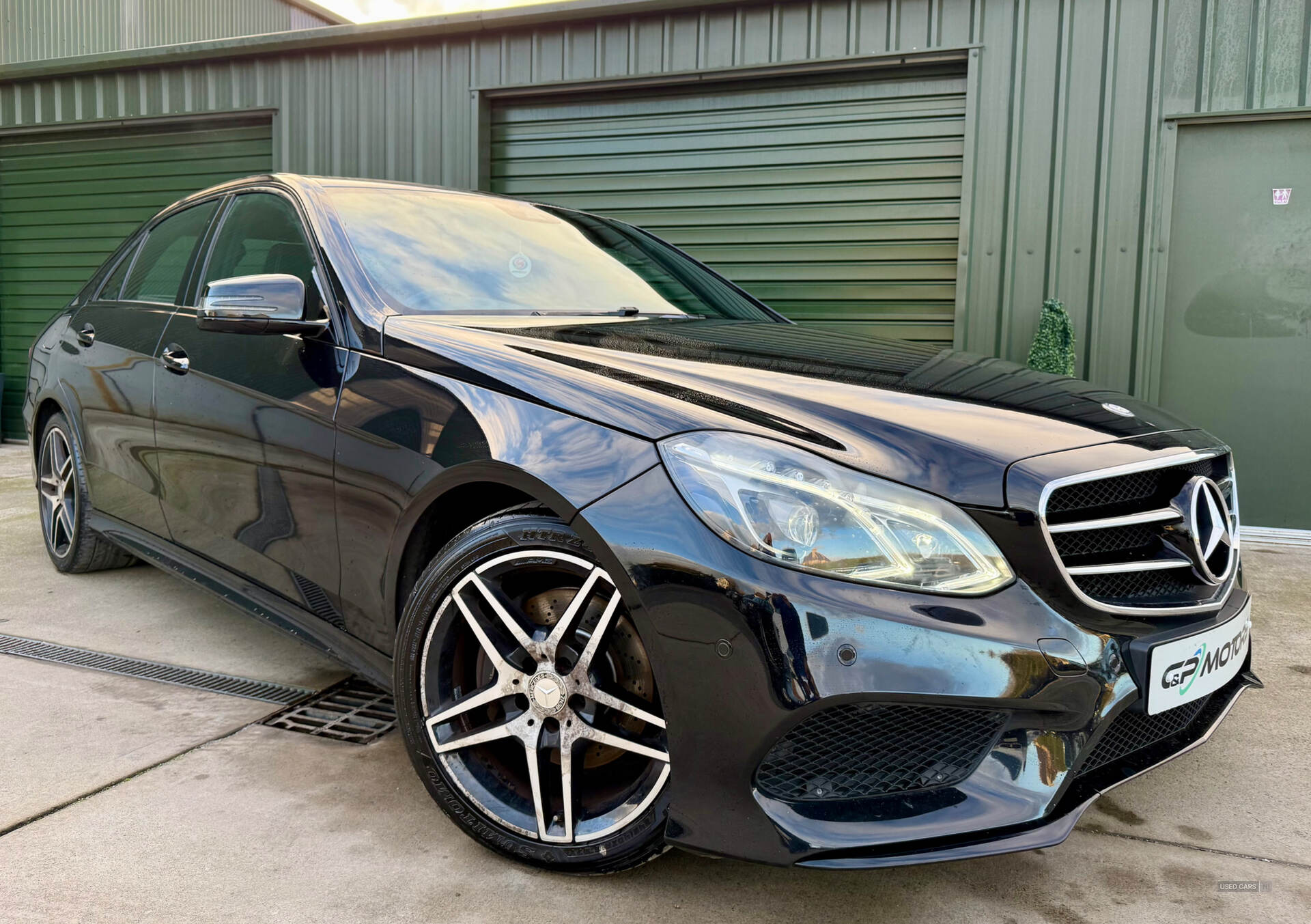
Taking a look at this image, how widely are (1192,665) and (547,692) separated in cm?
114

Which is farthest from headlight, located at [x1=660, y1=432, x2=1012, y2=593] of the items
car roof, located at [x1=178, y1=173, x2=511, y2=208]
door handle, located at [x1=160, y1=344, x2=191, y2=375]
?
door handle, located at [x1=160, y1=344, x2=191, y2=375]

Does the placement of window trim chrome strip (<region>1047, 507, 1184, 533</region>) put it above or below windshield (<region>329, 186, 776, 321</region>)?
below

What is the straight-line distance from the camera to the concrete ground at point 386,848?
177 cm

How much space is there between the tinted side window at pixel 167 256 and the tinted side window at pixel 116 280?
0.20 feet

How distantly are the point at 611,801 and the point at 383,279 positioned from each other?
4.45ft

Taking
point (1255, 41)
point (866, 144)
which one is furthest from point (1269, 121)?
point (866, 144)

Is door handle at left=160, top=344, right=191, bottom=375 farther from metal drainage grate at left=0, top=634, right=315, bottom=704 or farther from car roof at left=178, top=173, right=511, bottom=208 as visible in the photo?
metal drainage grate at left=0, top=634, right=315, bottom=704

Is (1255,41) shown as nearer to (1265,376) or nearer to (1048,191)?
(1048,191)

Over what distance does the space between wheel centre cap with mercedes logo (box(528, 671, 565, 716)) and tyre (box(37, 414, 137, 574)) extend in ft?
8.73

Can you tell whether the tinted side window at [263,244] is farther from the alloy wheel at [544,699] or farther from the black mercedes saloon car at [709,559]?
the alloy wheel at [544,699]

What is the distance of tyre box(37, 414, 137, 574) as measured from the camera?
3.80m

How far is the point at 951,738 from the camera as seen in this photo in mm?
1520

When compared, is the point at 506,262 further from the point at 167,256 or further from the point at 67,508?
the point at 67,508

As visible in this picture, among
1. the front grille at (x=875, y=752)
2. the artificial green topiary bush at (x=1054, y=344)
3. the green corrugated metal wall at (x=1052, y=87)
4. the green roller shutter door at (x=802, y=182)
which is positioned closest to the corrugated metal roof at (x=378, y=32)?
the green corrugated metal wall at (x=1052, y=87)
